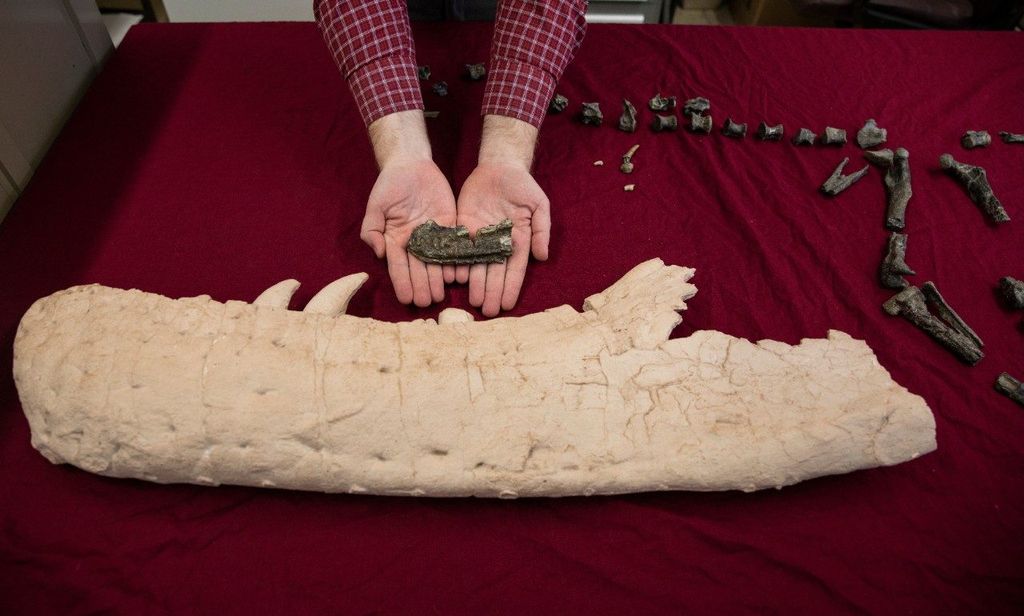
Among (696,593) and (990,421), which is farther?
(990,421)

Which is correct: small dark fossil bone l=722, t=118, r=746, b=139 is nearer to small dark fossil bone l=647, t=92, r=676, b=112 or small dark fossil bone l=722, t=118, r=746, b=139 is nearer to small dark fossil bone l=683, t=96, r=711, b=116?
small dark fossil bone l=683, t=96, r=711, b=116

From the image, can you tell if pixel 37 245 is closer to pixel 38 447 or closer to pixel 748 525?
pixel 38 447

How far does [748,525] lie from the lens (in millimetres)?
2020

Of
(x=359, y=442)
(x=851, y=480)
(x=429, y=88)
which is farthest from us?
(x=429, y=88)

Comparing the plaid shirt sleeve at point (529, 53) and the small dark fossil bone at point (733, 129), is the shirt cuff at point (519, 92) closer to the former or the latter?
the plaid shirt sleeve at point (529, 53)

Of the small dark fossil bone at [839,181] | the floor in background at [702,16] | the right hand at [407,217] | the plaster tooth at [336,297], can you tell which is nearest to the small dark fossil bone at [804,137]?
the small dark fossil bone at [839,181]

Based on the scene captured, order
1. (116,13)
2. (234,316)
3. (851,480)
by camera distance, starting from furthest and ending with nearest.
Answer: (116,13), (851,480), (234,316)

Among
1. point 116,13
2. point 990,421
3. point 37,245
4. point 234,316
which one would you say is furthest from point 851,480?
point 116,13

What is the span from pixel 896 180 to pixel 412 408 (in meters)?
2.52

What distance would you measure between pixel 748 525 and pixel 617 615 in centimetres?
52

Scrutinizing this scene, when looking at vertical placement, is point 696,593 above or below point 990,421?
below

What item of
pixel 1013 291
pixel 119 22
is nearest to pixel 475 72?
pixel 1013 291

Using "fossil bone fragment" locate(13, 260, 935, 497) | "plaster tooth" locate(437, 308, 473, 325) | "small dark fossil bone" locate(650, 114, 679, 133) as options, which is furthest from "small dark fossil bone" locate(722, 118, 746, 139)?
"plaster tooth" locate(437, 308, 473, 325)

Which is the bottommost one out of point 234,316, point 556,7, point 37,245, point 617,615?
point 617,615
